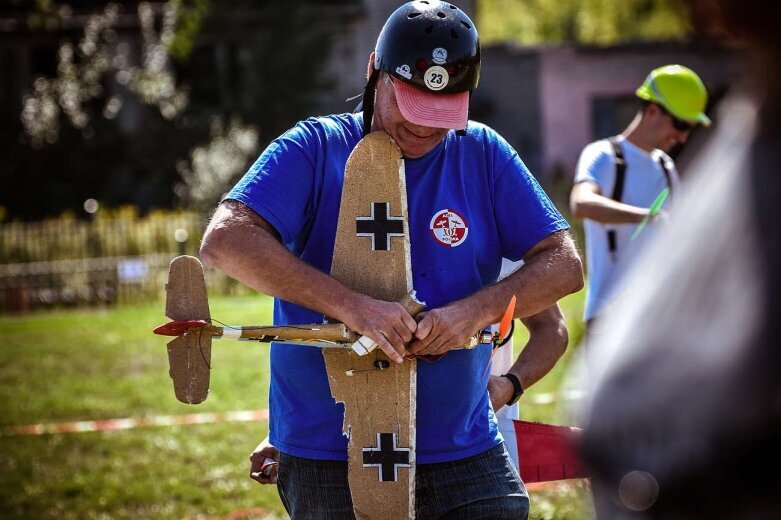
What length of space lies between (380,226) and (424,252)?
152 millimetres

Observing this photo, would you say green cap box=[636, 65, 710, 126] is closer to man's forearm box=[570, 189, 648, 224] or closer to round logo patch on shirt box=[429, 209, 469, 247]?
man's forearm box=[570, 189, 648, 224]

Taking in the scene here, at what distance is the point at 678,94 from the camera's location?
20.5ft

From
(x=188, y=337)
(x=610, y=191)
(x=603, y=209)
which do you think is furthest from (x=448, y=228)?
(x=610, y=191)

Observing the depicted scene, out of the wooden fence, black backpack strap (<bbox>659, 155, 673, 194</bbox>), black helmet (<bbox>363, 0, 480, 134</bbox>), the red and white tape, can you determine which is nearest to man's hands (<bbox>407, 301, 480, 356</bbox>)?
black helmet (<bbox>363, 0, 480, 134</bbox>)

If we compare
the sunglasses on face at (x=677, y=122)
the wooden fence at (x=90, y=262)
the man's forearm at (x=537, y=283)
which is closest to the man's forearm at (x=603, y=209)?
the sunglasses on face at (x=677, y=122)

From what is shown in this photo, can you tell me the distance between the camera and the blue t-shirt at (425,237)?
112 inches

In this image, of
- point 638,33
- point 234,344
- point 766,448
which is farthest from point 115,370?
point 638,33

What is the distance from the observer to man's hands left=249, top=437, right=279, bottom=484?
3.21m

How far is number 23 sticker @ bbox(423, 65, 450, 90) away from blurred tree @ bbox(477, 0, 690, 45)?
37.1 metres

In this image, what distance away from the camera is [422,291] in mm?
2863

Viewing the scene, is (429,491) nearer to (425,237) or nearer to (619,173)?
(425,237)

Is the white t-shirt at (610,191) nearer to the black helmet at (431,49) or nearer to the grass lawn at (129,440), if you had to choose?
the grass lawn at (129,440)

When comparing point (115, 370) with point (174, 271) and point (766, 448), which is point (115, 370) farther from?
point (766, 448)

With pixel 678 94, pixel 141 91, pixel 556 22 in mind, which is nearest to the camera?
pixel 678 94
